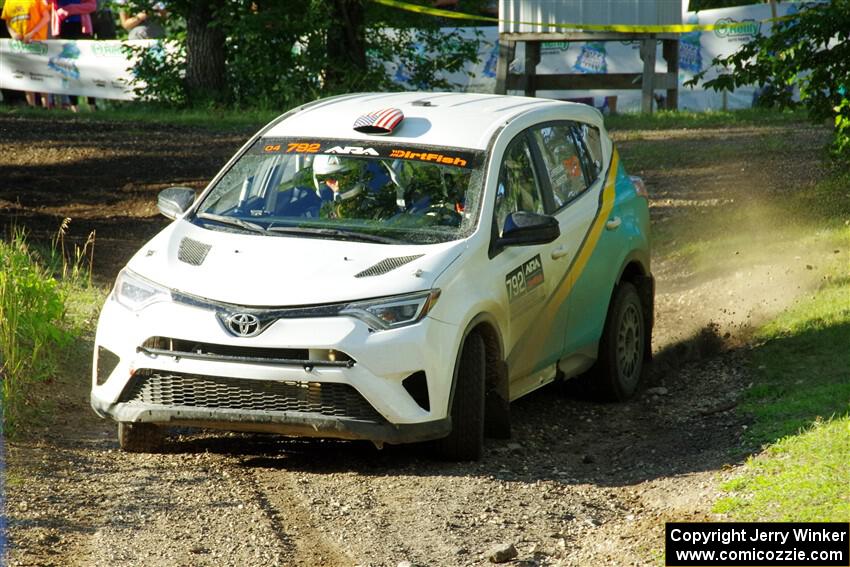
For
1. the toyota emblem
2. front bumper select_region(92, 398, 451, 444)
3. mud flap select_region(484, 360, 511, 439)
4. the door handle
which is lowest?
mud flap select_region(484, 360, 511, 439)

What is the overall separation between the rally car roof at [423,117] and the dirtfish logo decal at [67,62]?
65.5ft

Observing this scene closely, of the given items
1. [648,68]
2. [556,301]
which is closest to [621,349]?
[556,301]

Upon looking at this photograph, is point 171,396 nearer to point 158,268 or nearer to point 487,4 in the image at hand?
point 158,268

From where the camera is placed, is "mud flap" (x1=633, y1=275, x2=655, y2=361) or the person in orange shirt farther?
the person in orange shirt

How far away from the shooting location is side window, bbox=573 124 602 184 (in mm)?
8656

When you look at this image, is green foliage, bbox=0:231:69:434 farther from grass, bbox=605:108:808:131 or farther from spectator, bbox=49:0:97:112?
spectator, bbox=49:0:97:112

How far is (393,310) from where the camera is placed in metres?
6.40

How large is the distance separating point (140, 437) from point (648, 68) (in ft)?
59.0

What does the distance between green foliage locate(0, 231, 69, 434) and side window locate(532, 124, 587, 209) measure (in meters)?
3.05

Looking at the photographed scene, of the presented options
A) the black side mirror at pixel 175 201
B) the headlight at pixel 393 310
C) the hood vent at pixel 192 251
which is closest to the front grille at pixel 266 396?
the headlight at pixel 393 310

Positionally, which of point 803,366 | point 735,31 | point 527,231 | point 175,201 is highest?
point 175,201

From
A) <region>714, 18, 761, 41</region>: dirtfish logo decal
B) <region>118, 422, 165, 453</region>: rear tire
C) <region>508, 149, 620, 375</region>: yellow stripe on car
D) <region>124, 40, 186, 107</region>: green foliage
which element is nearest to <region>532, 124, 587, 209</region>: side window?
<region>508, 149, 620, 375</region>: yellow stripe on car

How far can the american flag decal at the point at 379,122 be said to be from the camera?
760 centimetres

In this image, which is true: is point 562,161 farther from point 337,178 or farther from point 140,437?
point 140,437
